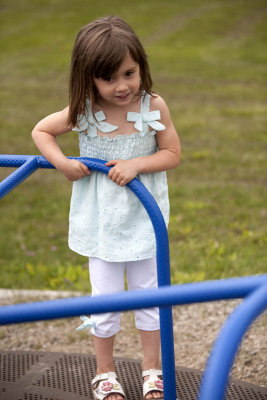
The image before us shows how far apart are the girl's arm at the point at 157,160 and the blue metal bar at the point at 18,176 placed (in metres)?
0.26

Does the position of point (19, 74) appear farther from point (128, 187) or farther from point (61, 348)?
point (128, 187)

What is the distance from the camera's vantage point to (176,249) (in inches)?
149

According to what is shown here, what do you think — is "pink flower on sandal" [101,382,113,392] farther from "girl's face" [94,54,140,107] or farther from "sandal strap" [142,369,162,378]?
"girl's face" [94,54,140,107]

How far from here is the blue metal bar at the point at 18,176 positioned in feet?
6.13

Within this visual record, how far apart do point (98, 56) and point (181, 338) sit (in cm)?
153

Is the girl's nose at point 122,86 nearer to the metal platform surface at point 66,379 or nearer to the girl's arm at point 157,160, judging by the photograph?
the girl's arm at point 157,160

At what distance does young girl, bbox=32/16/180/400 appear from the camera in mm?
1830

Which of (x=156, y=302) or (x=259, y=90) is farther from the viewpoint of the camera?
(x=259, y=90)

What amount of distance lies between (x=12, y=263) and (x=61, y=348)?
1041 mm

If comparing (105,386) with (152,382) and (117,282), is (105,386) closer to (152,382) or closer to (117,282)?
(152,382)

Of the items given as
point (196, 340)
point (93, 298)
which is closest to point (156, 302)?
point (93, 298)

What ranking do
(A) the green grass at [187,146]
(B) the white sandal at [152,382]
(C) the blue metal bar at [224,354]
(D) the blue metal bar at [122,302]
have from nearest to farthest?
(C) the blue metal bar at [224,354]
(D) the blue metal bar at [122,302]
(B) the white sandal at [152,382]
(A) the green grass at [187,146]

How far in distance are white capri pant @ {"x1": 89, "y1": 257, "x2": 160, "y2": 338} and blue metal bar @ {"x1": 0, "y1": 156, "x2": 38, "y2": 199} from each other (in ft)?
1.20

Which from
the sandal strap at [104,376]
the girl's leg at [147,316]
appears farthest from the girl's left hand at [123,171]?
the sandal strap at [104,376]
